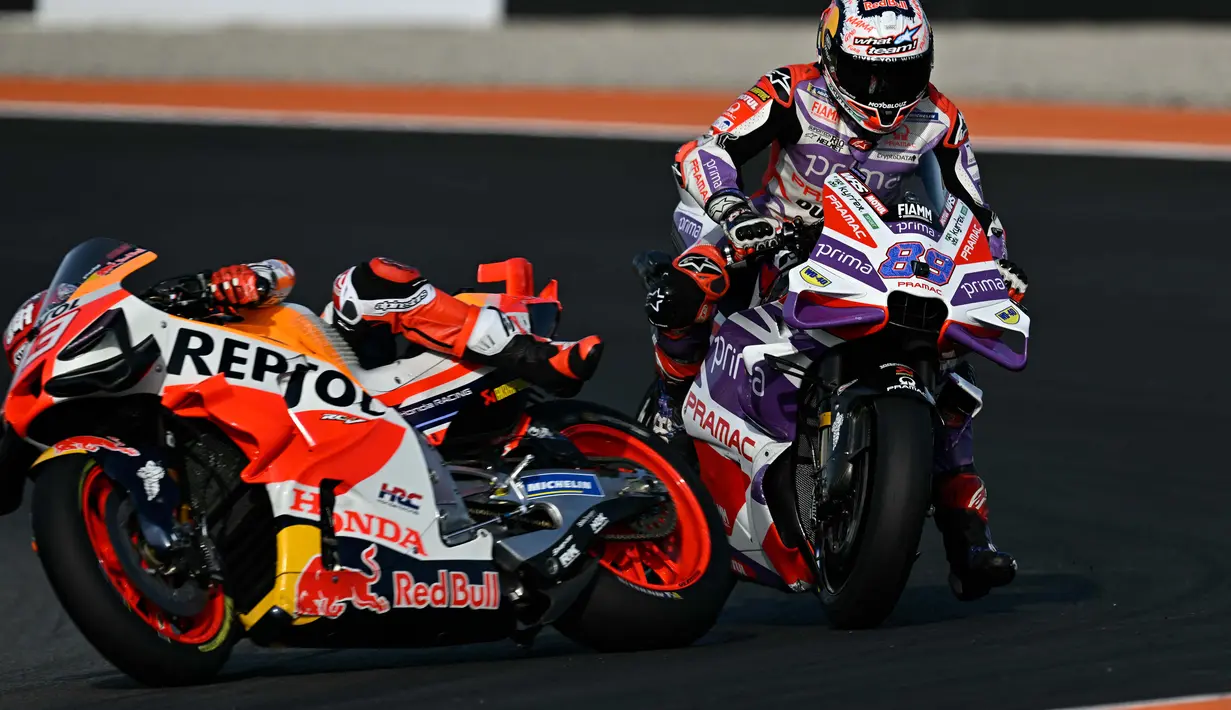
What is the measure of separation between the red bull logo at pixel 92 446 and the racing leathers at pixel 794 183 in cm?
196

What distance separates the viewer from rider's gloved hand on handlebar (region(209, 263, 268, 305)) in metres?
5.40

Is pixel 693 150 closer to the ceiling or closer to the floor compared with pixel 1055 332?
closer to the ceiling

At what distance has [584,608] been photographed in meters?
5.68

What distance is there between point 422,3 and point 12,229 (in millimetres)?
7752

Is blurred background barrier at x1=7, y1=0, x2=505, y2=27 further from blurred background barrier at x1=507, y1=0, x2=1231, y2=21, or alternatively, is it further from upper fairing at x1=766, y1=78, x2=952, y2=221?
upper fairing at x1=766, y1=78, x2=952, y2=221

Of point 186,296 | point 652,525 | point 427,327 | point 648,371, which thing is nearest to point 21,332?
point 186,296

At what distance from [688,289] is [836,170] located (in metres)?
0.59

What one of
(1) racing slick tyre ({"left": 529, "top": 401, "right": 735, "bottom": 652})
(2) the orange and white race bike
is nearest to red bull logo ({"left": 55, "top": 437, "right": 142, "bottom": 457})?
(2) the orange and white race bike

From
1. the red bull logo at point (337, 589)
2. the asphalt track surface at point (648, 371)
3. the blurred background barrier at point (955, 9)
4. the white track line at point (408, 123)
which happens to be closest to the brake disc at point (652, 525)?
the asphalt track surface at point (648, 371)

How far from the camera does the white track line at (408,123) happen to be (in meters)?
15.5

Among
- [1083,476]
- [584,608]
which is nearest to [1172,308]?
[1083,476]

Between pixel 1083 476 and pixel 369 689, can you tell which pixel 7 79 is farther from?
pixel 369 689

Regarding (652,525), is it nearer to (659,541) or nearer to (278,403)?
(659,541)

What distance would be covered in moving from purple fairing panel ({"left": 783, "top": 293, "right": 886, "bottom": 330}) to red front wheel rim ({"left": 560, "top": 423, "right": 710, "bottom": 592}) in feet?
1.96
